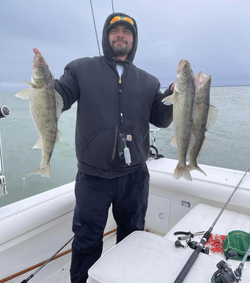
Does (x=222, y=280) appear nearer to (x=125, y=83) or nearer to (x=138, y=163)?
(x=138, y=163)

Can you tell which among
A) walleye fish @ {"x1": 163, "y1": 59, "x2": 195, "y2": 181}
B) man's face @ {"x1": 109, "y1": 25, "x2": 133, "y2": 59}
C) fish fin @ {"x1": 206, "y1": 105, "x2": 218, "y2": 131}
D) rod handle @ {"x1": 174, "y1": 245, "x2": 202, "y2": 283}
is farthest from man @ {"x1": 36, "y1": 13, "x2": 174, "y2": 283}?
rod handle @ {"x1": 174, "y1": 245, "x2": 202, "y2": 283}

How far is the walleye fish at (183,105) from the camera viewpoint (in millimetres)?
1929

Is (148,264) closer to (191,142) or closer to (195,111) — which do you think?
(191,142)

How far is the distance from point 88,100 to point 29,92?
0.60 meters

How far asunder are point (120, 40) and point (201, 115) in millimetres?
1133

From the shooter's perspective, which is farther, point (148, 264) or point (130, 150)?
point (130, 150)

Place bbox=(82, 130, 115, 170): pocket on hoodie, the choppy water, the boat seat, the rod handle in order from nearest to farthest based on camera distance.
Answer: the rod handle, bbox=(82, 130, 115, 170): pocket on hoodie, the boat seat, the choppy water

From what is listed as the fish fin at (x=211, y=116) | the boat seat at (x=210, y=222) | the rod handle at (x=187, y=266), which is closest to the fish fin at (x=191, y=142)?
the fish fin at (x=211, y=116)

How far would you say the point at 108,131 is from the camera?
2.20 meters

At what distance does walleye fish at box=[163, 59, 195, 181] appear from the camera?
1.93m

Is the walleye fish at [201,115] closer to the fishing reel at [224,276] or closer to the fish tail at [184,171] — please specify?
the fish tail at [184,171]

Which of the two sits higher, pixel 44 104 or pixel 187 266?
pixel 44 104

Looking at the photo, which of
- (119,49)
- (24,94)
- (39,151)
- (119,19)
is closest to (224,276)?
(24,94)

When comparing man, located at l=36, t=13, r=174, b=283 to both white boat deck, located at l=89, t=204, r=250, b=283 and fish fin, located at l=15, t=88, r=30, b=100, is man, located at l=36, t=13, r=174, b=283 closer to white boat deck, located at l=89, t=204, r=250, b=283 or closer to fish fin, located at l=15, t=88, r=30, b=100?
fish fin, located at l=15, t=88, r=30, b=100
